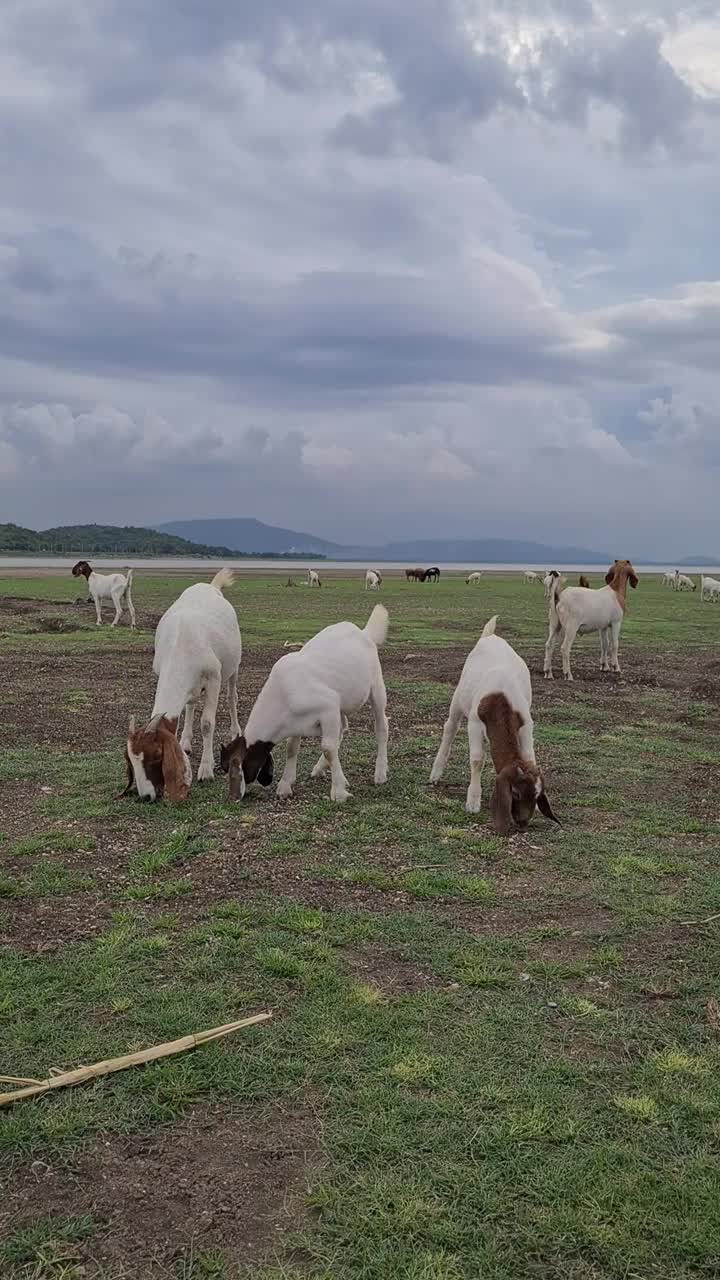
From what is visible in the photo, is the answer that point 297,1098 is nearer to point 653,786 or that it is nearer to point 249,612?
point 653,786

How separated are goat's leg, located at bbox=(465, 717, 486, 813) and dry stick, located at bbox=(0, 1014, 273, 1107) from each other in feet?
16.0

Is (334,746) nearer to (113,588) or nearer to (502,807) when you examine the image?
(502,807)

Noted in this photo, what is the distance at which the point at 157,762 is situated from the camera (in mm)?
9484

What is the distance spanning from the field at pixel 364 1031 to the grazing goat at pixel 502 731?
10.4 inches

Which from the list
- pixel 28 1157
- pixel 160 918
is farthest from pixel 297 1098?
pixel 160 918

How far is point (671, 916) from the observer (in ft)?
22.5

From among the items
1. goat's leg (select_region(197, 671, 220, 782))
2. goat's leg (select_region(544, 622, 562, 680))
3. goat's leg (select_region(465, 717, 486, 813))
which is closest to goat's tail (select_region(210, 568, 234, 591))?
goat's leg (select_region(197, 671, 220, 782))

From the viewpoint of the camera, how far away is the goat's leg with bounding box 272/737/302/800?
10.1 metres

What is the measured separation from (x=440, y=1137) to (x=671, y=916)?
3.42 metres

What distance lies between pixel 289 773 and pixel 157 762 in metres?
1.54

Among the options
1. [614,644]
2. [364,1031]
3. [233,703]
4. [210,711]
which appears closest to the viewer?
[364,1031]

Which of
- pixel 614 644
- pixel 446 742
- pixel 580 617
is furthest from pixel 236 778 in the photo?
pixel 614 644

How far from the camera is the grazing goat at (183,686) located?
9461mm

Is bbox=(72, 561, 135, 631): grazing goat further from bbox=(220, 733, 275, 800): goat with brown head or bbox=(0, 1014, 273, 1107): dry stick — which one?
bbox=(0, 1014, 273, 1107): dry stick
